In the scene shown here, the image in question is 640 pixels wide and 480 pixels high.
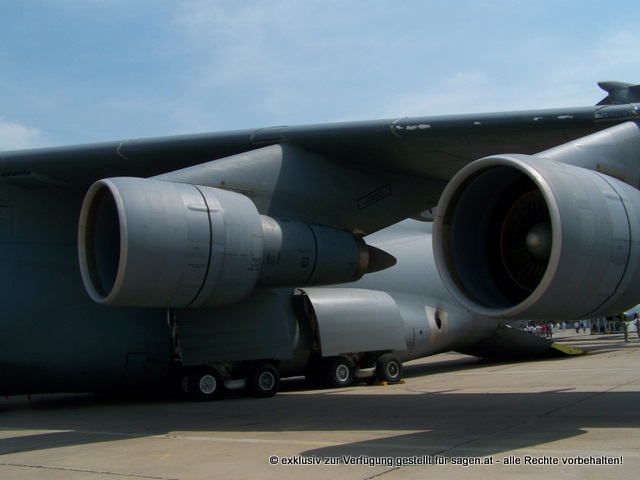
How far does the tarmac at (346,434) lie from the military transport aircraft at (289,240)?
0.83 m

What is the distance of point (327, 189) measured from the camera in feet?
30.4

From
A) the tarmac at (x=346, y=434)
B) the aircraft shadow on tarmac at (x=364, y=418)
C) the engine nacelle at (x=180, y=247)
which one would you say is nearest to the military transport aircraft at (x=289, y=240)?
Result: the engine nacelle at (x=180, y=247)

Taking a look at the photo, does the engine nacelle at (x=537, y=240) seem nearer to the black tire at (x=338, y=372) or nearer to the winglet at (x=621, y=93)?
the winglet at (x=621, y=93)

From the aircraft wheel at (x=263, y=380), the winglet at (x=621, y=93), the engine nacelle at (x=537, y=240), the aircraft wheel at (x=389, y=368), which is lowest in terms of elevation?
the aircraft wheel at (x=389, y=368)

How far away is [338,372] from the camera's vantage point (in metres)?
Answer: 12.6

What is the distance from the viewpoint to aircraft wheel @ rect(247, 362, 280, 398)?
11.1 meters

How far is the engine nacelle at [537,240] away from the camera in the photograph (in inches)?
232

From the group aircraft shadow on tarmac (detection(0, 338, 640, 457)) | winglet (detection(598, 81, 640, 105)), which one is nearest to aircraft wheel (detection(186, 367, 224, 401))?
aircraft shadow on tarmac (detection(0, 338, 640, 457))

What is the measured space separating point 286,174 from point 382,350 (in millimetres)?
5003

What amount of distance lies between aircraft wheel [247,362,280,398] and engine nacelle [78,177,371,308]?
10.1ft

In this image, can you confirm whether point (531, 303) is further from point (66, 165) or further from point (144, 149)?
point (66, 165)

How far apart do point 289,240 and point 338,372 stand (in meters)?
4.86

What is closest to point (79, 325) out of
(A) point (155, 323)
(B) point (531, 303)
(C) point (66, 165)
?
(A) point (155, 323)

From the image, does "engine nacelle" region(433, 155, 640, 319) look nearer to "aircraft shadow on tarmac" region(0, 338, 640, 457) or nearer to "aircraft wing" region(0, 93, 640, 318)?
"aircraft wing" region(0, 93, 640, 318)
